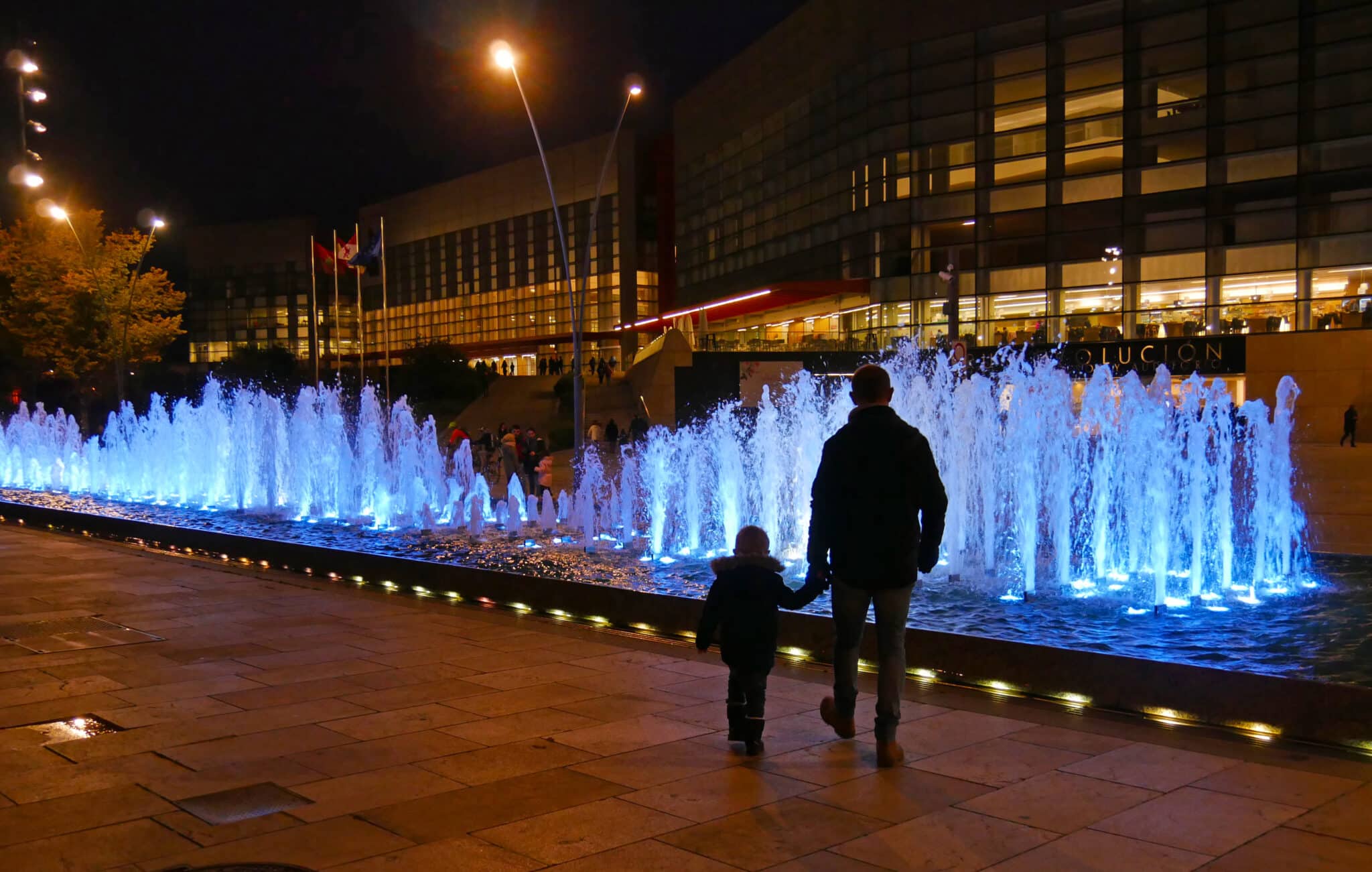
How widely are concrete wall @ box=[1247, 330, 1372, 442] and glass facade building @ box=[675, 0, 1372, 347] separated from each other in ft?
2.00

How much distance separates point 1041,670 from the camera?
6.51 m

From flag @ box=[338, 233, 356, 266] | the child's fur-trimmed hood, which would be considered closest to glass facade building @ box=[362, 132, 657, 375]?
flag @ box=[338, 233, 356, 266]

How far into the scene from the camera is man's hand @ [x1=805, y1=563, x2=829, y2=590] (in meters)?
5.17

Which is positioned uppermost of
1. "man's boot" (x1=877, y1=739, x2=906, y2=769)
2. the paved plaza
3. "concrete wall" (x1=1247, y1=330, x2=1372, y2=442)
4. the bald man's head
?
"concrete wall" (x1=1247, y1=330, x2=1372, y2=442)

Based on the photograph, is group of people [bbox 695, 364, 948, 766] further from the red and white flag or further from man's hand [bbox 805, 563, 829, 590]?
the red and white flag

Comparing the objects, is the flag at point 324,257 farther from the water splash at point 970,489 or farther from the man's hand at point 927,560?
the man's hand at point 927,560

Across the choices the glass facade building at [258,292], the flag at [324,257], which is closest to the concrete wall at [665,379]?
the flag at [324,257]

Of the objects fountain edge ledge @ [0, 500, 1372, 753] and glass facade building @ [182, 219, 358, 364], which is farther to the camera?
glass facade building @ [182, 219, 358, 364]

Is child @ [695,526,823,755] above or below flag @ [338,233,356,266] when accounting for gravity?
below

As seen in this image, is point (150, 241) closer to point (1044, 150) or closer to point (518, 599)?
point (1044, 150)

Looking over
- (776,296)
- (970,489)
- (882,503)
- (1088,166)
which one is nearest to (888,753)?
(882,503)

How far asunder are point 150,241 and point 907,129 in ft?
101

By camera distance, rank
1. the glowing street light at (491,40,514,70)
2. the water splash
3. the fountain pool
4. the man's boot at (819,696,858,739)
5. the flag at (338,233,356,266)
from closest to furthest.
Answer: the man's boot at (819,696,858,739) → the fountain pool → the water splash → the glowing street light at (491,40,514,70) → the flag at (338,233,356,266)

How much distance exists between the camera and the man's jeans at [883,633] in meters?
5.11
